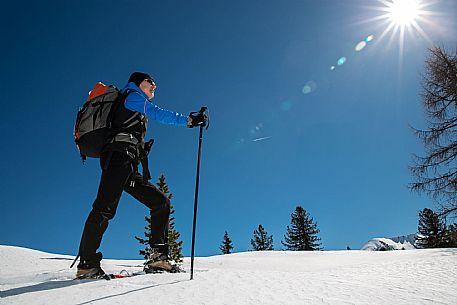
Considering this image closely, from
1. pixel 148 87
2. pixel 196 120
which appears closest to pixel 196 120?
pixel 196 120

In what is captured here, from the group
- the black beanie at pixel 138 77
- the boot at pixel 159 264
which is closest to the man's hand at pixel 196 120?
the black beanie at pixel 138 77

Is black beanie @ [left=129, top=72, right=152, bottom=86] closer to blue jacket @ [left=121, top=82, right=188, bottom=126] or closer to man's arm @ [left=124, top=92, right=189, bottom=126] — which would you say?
blue jacket @ [left=121, top=82, right=188, bottom=126]

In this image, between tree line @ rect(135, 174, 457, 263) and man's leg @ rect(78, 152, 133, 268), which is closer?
man's leg @ rect(78, 152, 133, 268)

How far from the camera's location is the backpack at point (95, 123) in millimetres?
3232

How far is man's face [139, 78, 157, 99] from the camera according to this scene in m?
3.65

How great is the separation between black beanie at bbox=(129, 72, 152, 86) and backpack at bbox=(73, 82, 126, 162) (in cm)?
37

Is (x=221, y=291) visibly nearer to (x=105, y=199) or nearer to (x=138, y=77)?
(x=105, y=199)

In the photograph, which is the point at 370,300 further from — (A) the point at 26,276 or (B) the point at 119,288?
(A) the point at 26,276

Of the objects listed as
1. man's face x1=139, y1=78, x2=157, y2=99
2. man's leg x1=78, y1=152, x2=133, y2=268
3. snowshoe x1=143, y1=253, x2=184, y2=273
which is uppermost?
man's face x1=139, y1=78, x2=157, y2=99

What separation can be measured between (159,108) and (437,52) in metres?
13.8

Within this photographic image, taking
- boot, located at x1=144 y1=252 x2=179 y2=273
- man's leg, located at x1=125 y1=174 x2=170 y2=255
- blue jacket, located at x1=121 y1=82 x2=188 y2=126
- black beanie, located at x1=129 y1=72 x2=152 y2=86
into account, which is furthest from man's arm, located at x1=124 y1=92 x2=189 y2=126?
boot, located at x1=144 y1=252 x2=179 y2=273

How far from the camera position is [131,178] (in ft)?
11.2

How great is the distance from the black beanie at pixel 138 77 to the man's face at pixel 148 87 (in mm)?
35

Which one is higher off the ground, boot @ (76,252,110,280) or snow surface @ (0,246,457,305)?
boot @ (76,252,110,280)
